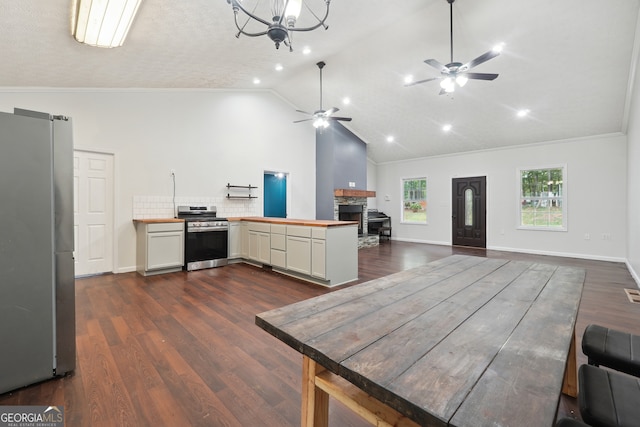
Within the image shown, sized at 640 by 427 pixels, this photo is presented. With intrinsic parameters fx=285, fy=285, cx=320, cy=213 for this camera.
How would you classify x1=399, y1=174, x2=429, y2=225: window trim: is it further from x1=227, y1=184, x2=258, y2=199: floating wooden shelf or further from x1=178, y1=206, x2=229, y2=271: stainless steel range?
x1=178, y1=206, x2=229, y2=271: stainless steel range

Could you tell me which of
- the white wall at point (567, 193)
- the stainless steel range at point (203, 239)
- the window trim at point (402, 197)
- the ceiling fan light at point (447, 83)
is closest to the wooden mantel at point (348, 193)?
the window trim at point (402, 197)

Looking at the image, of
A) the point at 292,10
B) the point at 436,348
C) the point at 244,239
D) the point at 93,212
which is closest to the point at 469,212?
the point at 244,239

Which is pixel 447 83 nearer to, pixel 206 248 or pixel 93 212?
pixel 206 248

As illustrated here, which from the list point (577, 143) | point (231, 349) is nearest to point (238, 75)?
point (231, 349)

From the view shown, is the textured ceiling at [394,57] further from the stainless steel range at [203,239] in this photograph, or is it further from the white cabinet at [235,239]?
the white cabinet at [235,239]

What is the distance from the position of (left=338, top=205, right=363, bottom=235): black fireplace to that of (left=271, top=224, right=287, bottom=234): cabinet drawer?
3248 mm

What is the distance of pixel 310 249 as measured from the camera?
161 inches

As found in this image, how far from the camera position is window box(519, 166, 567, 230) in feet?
20.9

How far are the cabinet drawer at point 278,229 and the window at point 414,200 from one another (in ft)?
18.1

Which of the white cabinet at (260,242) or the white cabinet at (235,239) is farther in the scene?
the white cabinet at (235,239)

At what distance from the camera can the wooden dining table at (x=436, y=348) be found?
62cm

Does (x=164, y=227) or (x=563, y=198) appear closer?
(x=164, y=227)

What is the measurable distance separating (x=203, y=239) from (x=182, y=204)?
878mm

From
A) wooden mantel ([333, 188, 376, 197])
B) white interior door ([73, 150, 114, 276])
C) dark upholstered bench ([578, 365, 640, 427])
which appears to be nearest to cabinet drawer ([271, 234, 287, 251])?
white interior door ([73, 150, 114, 276])
